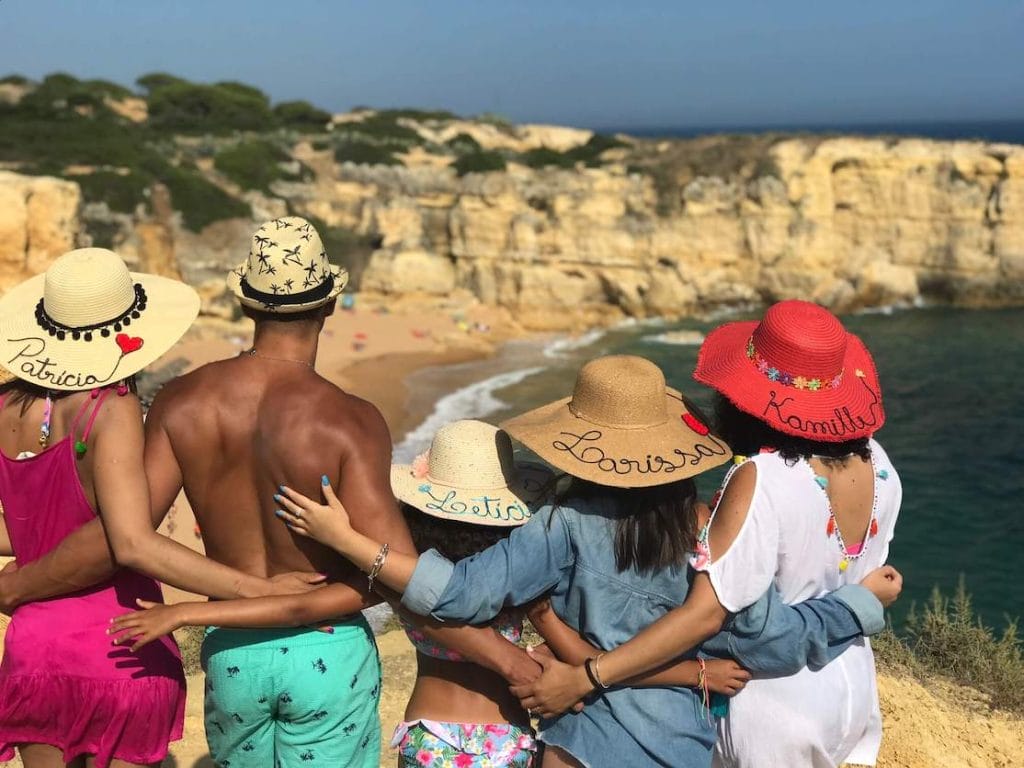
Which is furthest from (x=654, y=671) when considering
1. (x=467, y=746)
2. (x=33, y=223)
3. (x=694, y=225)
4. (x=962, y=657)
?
(x=694, y=225)

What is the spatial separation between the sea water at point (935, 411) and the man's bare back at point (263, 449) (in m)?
9.09

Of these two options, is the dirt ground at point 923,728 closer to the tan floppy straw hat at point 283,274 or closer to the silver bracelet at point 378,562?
the silver bracelet at point 378,562

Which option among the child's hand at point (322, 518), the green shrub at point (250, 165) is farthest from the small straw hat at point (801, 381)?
the green shrub at point (250, 165)

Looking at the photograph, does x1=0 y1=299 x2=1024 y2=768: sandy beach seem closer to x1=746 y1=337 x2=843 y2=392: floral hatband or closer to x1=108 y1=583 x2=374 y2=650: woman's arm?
x1=108 y1=583 x2=374 y2=650: woman's arm

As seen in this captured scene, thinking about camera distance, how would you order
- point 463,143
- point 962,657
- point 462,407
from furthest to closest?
point 463,143, point 462,407, point 962,657

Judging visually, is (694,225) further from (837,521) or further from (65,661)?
(65,661)

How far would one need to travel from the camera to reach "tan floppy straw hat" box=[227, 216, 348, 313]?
2.46 m

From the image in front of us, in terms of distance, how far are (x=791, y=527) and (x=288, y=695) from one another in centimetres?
144

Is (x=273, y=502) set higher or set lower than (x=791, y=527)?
lower

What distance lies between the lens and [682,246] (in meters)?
26.3

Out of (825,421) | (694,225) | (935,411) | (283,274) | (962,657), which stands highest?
(283,274)

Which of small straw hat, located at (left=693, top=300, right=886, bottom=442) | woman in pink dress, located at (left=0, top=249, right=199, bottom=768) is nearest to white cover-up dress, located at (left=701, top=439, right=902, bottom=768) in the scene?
small straw hat, located at (left=693, top=300, right=886, bottom=442)

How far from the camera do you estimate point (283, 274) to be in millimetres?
2453

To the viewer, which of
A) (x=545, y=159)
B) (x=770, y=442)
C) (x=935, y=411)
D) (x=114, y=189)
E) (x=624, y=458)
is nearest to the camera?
(x=624, y=458)
